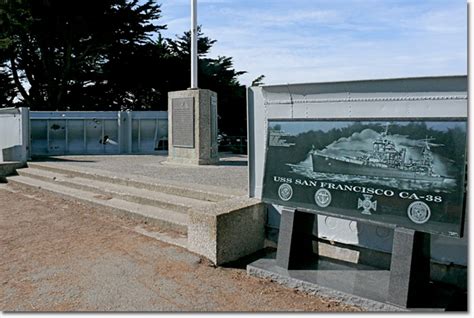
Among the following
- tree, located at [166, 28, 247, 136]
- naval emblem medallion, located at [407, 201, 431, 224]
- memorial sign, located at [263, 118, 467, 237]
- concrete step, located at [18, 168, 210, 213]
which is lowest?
concrete step, located at [18, 168, 210, 213]

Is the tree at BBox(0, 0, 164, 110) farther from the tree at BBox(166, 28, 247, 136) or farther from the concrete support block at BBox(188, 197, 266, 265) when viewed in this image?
the concrete support block at BBox(188, 197, 266, 265)

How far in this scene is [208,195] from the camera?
6824 mm

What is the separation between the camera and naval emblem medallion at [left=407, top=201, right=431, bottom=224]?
3.71m

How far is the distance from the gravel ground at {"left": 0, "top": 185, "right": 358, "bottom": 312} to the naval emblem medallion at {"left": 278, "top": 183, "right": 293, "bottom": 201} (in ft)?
3.00

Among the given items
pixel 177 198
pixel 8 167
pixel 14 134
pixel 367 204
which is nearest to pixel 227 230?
pixel 367 204

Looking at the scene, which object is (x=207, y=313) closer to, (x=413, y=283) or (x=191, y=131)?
(x=413, y=283)

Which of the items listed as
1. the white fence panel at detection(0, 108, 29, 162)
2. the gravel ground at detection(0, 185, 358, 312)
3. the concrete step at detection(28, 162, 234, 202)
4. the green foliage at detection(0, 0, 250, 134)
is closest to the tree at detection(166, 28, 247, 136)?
the green foliage at detection(0, 0, 250, 134)

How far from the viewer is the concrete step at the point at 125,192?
686 cm

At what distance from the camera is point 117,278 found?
4.54 m

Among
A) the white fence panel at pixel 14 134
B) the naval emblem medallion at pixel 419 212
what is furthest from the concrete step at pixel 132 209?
the white fence panel at pixel 14 134

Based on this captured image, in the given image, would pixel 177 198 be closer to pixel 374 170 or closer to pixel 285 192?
pixel 285 192

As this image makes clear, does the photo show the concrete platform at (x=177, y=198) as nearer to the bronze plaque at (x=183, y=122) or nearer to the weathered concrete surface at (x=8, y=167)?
the weathered concrete surface at (x=8, y=167)

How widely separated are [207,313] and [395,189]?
201cm

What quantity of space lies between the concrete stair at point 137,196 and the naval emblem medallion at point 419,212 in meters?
2.90
